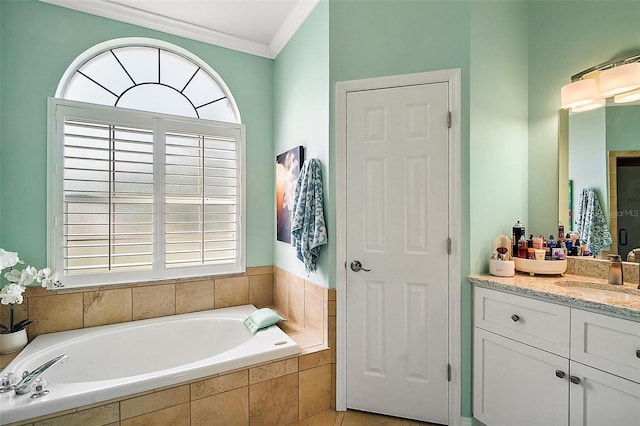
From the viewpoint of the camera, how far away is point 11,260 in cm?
185

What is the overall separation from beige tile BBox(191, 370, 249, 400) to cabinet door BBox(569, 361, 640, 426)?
5.29ft

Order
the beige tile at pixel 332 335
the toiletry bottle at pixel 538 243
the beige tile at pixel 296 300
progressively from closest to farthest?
the toiletry bottle at pixel 538 243, the beige tile at pixel 332 335, the beige tile at pixel 296 300

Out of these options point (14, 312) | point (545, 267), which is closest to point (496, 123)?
point (545, 267)

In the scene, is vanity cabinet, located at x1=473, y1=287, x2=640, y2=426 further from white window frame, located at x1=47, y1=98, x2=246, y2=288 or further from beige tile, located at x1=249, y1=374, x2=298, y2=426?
white window frame, located at x1=47, y1=98, x2=246, y2=288

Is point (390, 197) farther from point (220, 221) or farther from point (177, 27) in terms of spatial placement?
point (177, 27)

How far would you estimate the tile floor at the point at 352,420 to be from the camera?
1920 millimetres

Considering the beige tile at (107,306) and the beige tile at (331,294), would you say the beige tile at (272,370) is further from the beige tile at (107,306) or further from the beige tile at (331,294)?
the beige tile at (107,306)

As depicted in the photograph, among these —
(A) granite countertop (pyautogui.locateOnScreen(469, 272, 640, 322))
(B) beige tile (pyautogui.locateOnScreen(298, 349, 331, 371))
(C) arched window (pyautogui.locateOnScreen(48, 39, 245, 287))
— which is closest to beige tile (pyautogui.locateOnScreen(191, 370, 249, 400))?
(B) beige tile (pyautogui.locateOnScreen(298, 349, 331, 371))

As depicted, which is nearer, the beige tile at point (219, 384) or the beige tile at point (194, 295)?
the beige tile at point (219, 384)

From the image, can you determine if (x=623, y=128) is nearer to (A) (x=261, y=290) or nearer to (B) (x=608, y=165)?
(B) (x=608, y=165)

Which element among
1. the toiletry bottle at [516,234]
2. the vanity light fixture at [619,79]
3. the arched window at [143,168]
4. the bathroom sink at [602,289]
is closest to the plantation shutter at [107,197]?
the arched window at [143,168]

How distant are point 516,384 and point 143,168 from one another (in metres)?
2.81

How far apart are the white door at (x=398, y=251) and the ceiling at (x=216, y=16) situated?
1.03 meters

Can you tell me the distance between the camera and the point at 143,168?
247 centimetres
